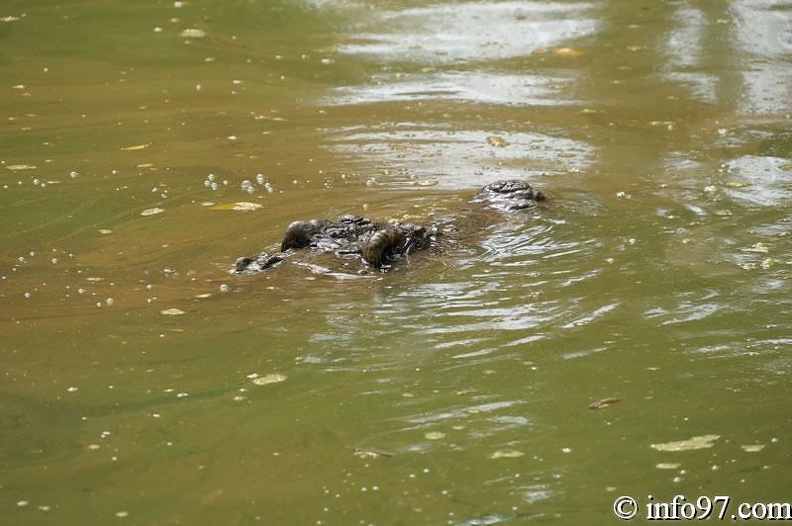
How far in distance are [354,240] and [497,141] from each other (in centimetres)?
240

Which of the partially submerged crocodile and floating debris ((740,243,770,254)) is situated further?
floating debris ((740,243,770,254))

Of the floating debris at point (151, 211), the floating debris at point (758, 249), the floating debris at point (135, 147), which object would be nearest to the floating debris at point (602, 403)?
the floating debris at point (758, 249)

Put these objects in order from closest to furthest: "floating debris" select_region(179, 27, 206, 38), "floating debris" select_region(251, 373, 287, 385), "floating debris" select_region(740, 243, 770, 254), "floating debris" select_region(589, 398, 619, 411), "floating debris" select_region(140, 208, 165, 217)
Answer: "floating debris" select_region(589, 398, 619, 411) → "floating debris" select_region(251, 373, 287, 385) → "floating debris" select_region(740, 243, 770, 254) → "floating debris" select_region(140, 208, 165, 217) → "floating debris" select_region(179, 27, 206, 38)

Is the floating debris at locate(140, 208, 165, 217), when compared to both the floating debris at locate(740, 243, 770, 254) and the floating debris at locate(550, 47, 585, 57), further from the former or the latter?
the floating debris at locate(550, 47, 585, 57)

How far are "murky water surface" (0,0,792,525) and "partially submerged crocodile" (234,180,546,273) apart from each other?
0.10 m

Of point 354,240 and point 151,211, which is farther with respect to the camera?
point 151,211

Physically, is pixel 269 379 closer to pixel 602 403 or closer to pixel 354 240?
pixel 602 403

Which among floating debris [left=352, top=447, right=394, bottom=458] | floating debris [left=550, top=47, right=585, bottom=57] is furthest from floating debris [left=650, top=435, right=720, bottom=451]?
floating debris [left=550, top=47, right=585, bottom=57]

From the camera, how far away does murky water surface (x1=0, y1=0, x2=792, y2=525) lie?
3.93 meters

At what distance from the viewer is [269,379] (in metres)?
4.66

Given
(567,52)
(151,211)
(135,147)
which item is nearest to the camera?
(151,211)

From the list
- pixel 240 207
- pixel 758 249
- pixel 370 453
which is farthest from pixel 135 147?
pixel 370 453

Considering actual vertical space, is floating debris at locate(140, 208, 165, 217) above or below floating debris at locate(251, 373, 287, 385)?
above

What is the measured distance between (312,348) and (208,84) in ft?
16.1
